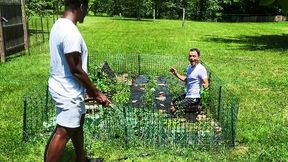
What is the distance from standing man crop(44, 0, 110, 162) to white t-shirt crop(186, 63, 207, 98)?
4201 millimetres

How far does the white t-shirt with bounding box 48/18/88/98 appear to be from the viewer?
192 inches

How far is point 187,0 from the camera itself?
6519cm

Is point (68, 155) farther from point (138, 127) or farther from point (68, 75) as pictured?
point (68, 75)

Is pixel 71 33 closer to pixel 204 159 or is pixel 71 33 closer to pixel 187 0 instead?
pixel 204 159

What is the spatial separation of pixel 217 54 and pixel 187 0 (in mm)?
45345

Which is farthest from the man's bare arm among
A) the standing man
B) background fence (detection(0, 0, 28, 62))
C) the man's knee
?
background fence (detection(0, 0, 28, 62))

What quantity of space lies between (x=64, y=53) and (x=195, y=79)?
474cm

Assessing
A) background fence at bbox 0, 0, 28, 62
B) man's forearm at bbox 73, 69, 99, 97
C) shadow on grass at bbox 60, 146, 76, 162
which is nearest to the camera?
man's forearm at bbox 73, 69, 99, 97

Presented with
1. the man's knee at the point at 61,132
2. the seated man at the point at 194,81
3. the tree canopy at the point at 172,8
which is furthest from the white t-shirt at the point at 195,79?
the tree canopy at the point at 172,8

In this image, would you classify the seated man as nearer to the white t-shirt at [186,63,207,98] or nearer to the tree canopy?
the white t-shirt at [186,63,207,98]

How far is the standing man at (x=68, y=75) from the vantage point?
4.89 metres

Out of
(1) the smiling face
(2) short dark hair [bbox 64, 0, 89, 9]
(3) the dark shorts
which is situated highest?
(2) short dark hair [bbox 64, 0, 89, 9]

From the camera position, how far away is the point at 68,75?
507 centimetres

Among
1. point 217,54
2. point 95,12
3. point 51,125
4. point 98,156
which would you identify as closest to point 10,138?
point 51,125
